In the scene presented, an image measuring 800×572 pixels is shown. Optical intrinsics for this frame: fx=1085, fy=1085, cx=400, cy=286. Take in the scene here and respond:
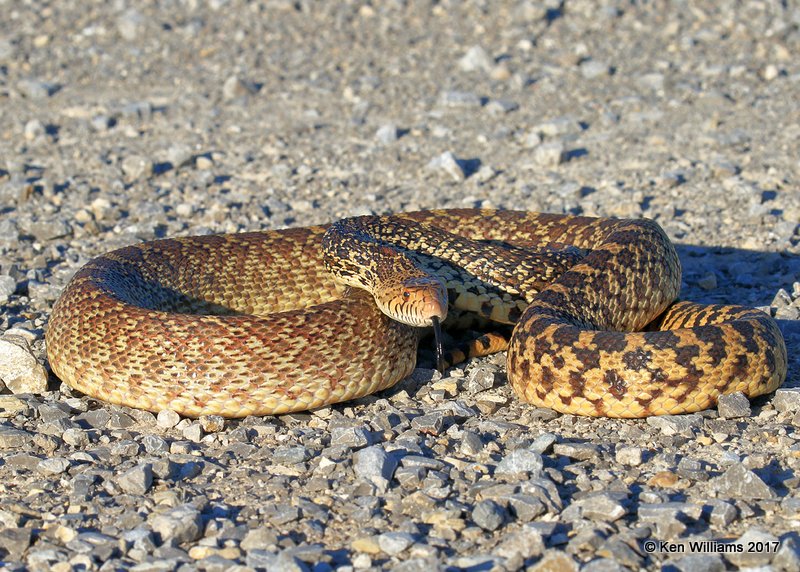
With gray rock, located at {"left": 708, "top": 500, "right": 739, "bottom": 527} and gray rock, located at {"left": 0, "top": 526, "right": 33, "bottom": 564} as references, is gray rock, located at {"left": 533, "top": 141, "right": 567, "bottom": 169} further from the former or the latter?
gray rock, located at {"left": 0, "top": 526, "right": 33, "bottom": 564}

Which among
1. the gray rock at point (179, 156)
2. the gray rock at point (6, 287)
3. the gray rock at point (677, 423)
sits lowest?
the gray rock at point (677, 423)

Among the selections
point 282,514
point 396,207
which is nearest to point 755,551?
point 282,514

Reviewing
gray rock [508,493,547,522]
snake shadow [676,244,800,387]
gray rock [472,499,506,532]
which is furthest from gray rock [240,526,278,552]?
snake shadow [676,244,800,387]

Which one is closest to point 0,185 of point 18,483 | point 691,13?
point 18,483

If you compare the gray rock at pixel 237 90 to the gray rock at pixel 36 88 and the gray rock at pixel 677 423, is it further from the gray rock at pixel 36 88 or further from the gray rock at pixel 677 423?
the gray rock at pixel 677 423

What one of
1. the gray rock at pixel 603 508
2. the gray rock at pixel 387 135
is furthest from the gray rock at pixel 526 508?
the gray rock at pixel 387 135

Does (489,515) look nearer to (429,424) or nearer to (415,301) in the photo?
(429,424)
